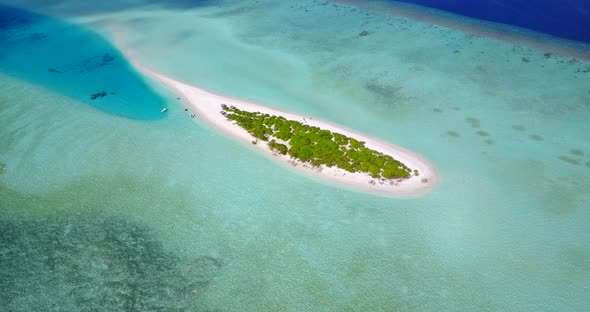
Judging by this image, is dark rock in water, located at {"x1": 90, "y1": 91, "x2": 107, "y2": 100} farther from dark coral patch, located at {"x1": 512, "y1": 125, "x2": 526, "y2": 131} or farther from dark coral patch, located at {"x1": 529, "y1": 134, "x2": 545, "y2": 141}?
dark coral patch, located at {"x1": 529, "y1": 134, "x2": 545, "y2": 141}

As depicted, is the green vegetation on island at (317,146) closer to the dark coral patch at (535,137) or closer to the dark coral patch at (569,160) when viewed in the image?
the dark coral patch at (535,137)

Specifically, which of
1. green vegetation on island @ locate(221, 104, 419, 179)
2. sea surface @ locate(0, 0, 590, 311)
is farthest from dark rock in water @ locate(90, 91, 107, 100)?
green vegetation on island @ locate(221, 104, 419, 179)

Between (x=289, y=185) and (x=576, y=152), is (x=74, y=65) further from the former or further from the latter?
(x=576, y=152)

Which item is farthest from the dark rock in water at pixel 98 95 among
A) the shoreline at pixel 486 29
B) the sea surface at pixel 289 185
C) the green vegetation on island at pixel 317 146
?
the shoreline at pixel 486 29

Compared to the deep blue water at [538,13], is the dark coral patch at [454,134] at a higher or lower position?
lower

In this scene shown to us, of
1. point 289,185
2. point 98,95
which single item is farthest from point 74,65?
point 289,185

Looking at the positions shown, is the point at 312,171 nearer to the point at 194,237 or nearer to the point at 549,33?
the point at 194,237

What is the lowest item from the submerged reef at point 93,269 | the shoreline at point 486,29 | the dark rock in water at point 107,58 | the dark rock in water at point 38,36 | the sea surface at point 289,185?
the submerged reef at point 93,269
